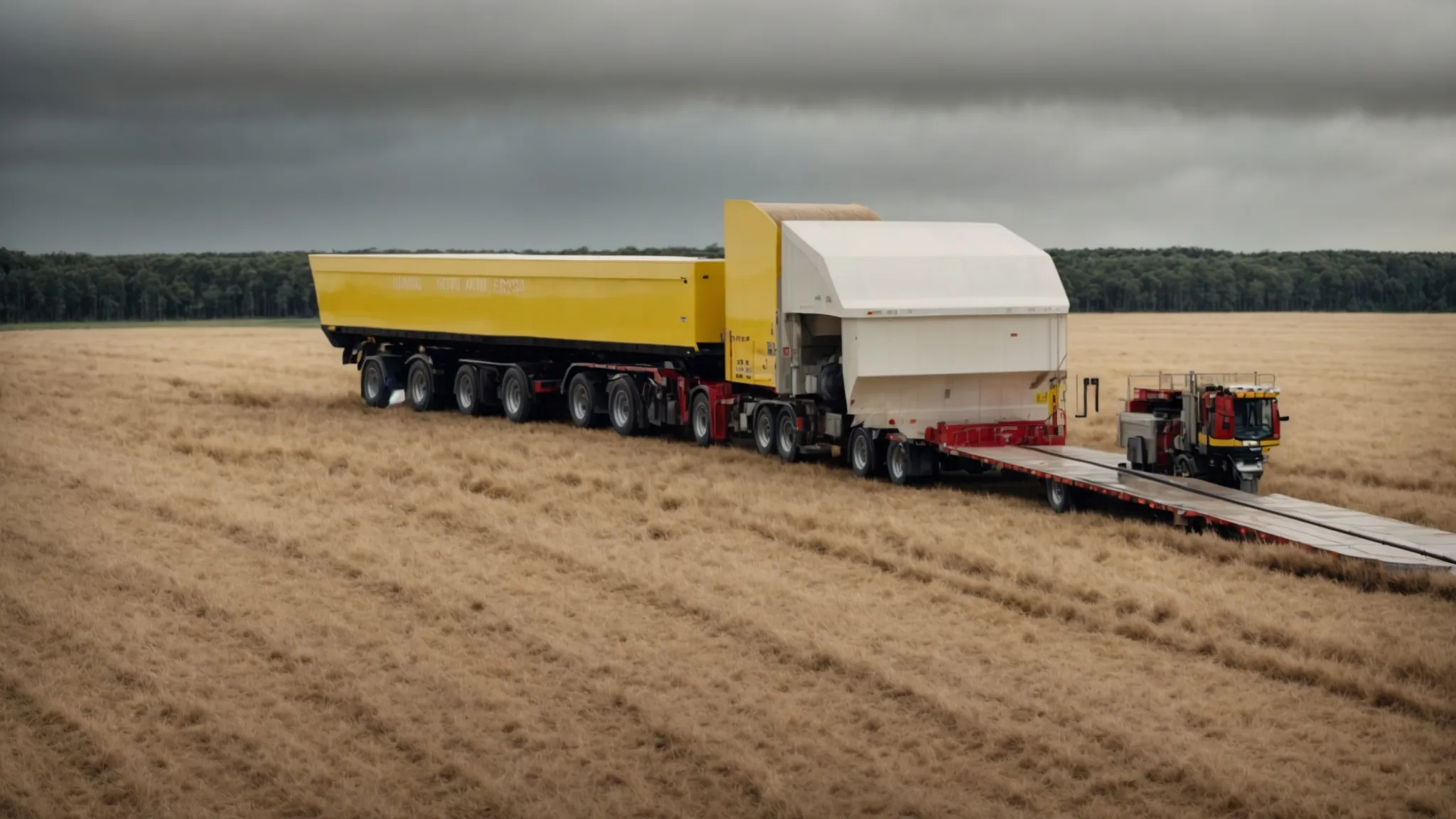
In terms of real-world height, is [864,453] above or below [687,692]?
above

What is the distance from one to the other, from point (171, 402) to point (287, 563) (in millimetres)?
19604

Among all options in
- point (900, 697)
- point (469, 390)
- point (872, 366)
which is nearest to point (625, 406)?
point (469, 390)

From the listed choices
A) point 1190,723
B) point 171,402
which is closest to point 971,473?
point 1190,723

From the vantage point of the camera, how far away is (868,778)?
31.0 feet

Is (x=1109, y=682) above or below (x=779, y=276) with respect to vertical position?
below

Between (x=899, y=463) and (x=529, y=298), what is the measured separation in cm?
999

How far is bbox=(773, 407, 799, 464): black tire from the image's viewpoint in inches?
891

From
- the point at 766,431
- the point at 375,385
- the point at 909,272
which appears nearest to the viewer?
the point at 909,272

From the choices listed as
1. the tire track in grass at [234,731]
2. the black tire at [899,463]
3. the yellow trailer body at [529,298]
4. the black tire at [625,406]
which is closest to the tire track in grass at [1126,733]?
the tire track in grass at [234,731]

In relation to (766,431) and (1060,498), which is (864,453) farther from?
(1060,498)

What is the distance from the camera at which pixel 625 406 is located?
2677 centimetres

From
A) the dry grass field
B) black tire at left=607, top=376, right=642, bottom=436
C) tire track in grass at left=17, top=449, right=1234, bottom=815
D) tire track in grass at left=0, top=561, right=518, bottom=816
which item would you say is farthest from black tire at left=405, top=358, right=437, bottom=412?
tire track in grass at left=0, top=561, right=518, bottom=816

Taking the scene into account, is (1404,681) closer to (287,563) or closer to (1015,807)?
(1015,807)

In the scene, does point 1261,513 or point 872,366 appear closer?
point 1261,513
